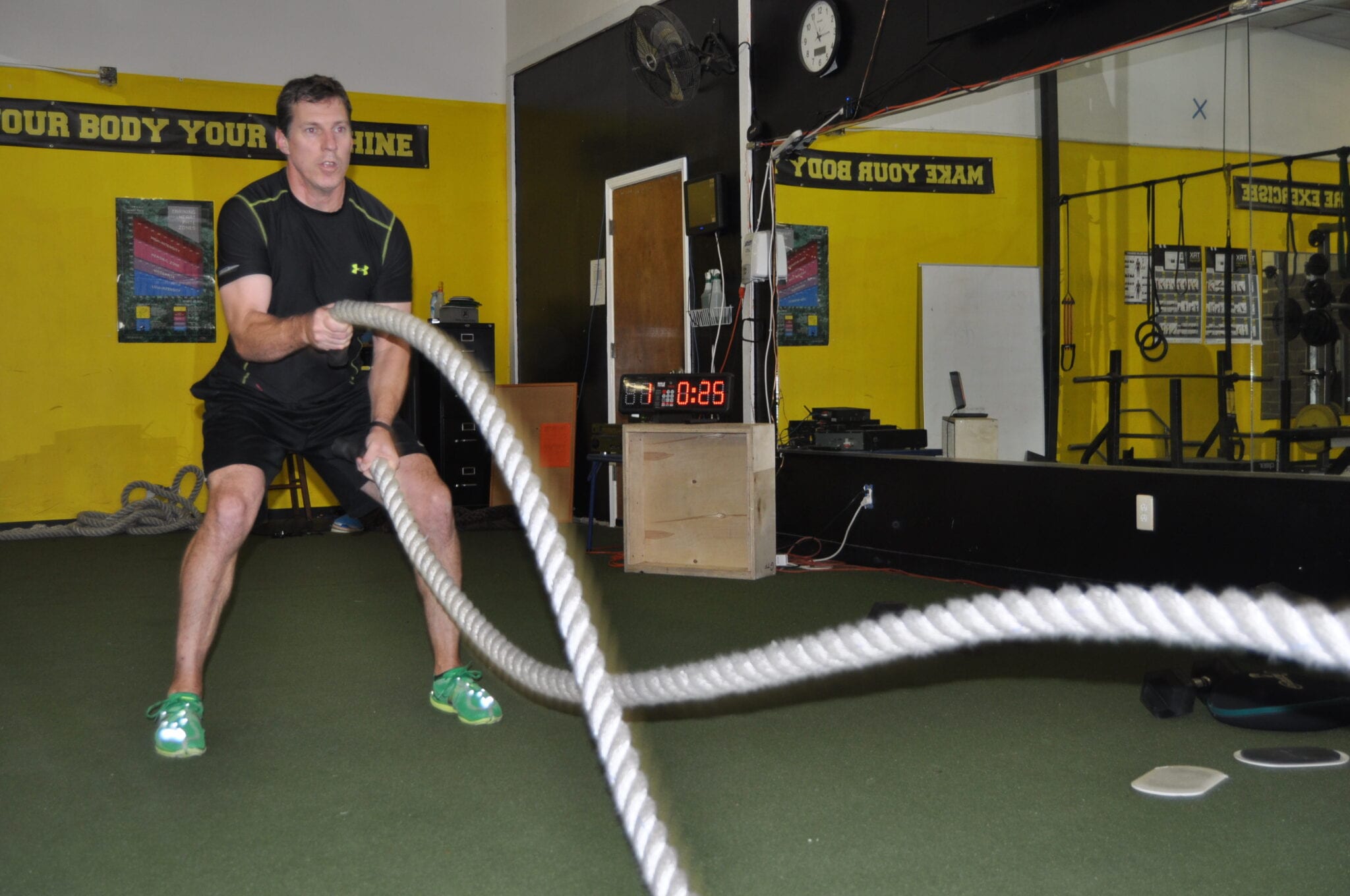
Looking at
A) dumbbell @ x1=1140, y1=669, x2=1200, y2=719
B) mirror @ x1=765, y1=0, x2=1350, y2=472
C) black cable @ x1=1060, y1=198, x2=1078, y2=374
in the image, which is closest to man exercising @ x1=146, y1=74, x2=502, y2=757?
dumbbell @ x1=1140, y1=669, x2=1200, y2=719

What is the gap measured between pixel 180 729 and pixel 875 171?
4107 millimetres

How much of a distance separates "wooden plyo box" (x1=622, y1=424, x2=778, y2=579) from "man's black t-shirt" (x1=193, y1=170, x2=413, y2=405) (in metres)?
2.29

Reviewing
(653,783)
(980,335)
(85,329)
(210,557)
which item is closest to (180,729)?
(210,557)

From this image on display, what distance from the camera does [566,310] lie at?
7383mm

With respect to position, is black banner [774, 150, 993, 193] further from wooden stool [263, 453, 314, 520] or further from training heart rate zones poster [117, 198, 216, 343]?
training heart rate zones poster [117, 198, 216, 343]

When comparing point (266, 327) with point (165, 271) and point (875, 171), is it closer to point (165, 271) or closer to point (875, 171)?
point (875, 171)

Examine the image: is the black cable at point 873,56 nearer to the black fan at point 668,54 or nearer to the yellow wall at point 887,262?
the yellow wall at point 887,262

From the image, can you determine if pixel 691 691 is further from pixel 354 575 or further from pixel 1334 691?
pixel 354 575

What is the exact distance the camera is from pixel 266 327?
2354mm

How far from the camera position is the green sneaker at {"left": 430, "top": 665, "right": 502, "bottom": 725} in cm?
265

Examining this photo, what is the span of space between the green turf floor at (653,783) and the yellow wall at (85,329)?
354cm

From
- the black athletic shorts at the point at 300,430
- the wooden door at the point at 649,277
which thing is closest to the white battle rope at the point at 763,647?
the black athletic shorts at the point at 300,430

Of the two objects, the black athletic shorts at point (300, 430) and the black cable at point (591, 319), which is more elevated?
the black cable at point (591, 319)

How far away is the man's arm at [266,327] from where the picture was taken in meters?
2.03
